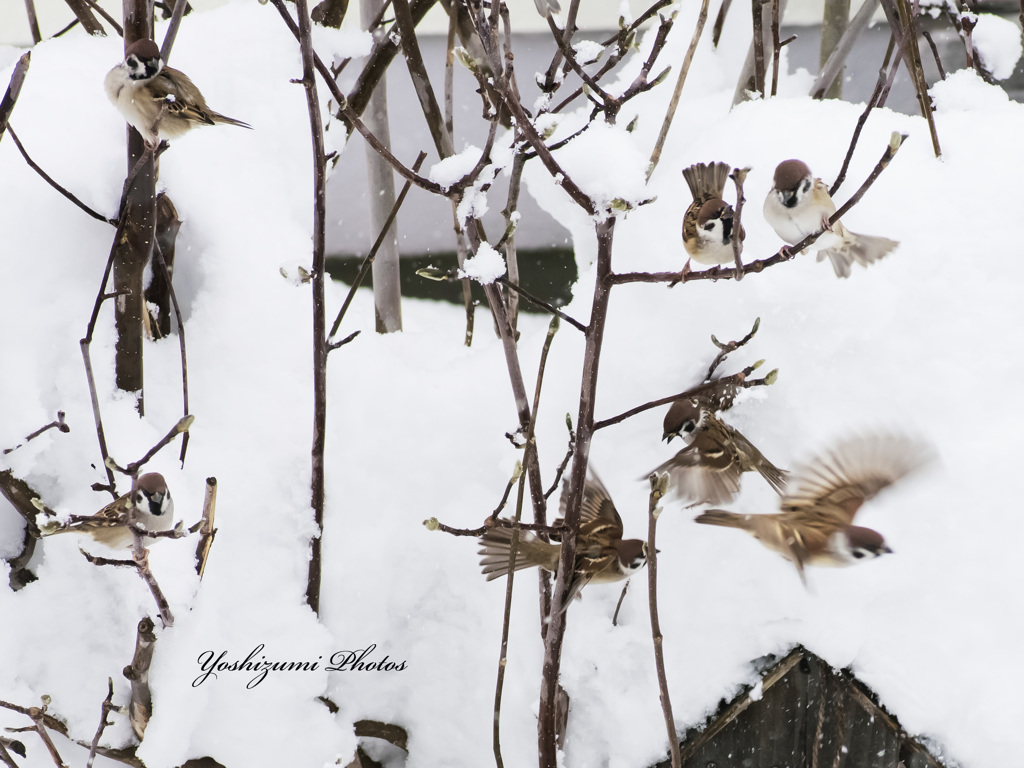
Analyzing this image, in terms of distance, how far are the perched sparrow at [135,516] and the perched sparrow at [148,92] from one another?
324 millimetres

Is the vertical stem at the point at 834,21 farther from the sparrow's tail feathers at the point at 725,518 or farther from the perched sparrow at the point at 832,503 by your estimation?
the sparrow's tail feathers at the point at 725,518

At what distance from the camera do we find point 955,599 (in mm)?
787

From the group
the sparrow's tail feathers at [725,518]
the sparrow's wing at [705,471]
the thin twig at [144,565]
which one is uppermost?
the sparrow's wing at [705,471]

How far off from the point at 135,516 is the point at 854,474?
64 centimetres

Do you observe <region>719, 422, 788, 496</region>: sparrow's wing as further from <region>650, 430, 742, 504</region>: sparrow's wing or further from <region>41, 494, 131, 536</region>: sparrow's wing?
<region>41, 494, 131, 536</region>: sparrow's wing

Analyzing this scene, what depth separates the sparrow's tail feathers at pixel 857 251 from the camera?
795 mm

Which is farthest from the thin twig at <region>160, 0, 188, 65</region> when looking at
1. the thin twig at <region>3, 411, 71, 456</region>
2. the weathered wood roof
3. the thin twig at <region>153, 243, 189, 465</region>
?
the weathered wood roof

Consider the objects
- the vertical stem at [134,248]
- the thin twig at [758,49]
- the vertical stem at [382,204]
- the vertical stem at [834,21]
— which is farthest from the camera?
the vertical stem at [834,21]

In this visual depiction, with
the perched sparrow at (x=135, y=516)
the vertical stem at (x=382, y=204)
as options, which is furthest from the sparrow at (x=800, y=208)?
the vertical stem at (x=382, y=204)

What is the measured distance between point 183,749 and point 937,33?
2.30m

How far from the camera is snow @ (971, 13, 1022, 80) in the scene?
128 cm

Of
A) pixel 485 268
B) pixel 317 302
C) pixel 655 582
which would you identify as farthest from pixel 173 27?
pixel 655 582

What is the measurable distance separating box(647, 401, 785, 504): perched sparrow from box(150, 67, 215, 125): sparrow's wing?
1.94 ft

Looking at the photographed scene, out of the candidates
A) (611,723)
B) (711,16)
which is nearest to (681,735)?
(611,723)
